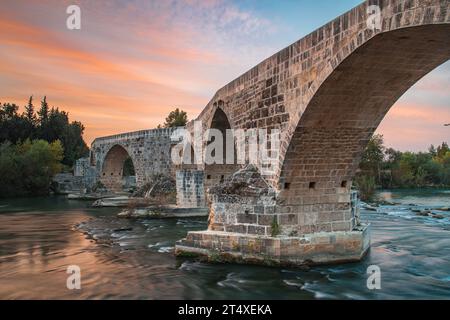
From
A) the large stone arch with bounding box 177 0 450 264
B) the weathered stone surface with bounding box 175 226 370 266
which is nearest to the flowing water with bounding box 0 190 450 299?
the weathered stone surface with bounding box 175 226 370 266

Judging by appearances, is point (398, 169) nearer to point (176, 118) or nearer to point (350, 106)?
point (176, 118)

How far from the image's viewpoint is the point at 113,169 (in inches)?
1218

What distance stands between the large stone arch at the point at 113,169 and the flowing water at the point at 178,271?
16.2 meters

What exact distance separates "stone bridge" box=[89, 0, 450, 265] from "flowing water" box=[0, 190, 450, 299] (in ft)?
1.60

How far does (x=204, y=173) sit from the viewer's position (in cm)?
1691

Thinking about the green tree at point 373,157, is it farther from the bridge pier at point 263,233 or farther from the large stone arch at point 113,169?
the bridge pier at point 263,233

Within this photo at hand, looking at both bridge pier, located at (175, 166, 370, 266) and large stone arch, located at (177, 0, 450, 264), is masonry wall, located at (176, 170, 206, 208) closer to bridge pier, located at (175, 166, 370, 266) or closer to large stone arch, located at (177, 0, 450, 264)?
large stone arch, located at (177, 0, 450, 264)

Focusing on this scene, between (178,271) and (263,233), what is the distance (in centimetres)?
175

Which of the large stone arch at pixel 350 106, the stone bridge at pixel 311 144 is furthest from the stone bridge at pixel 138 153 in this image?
the large stone arch at pixel 350 106

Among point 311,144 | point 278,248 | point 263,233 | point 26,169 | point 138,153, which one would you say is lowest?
point 278,248

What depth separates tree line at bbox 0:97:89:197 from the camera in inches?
1170

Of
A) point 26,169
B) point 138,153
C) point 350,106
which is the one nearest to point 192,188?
point 138,153

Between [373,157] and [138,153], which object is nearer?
[138,153]

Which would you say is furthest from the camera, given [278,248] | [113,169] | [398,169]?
[398,169]
